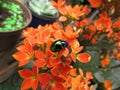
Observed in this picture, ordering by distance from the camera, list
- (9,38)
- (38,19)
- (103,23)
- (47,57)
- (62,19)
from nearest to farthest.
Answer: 1. (47,57)
2. (62,19)
3. (103,23)
4. (9,38)
5. (38,19)

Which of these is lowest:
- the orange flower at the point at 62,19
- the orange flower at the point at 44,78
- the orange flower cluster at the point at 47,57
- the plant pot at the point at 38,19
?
the plant pot at the point at 38,19

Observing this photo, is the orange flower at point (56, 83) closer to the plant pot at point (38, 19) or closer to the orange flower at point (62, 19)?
the orange flower at point (62, 19)

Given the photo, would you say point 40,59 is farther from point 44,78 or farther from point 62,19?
point 62,19

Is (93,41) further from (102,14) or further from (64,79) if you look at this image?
(64,79)

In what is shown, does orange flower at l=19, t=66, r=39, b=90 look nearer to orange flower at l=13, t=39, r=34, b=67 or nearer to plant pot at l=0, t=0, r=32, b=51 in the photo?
orange flower at l=13, t=39, r=34, b=67

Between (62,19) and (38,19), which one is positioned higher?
(62,19)

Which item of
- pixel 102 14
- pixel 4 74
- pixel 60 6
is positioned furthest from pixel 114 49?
pixel 4 74

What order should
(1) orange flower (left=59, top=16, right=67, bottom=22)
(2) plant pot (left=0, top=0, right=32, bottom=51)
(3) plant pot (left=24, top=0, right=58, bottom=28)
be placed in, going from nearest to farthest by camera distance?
(1) orange flower (left=59, top=16, right=67, bottom=22)
(2) plant pot (left=0, top=0, right=32, bottom=51)
(3) plant pot (left=24, top=0, right=58, bottom=28)

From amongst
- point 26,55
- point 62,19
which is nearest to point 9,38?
point 62,19

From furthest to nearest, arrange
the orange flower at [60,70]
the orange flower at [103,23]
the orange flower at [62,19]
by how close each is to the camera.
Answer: the orange flower at [103,23], the orange flower at [62,19], the orange flower at [60,70]

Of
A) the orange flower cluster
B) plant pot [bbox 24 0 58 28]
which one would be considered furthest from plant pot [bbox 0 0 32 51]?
the orange flower cluster

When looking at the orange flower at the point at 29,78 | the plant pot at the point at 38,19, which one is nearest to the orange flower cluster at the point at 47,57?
the orange flower at the point at 29,78
